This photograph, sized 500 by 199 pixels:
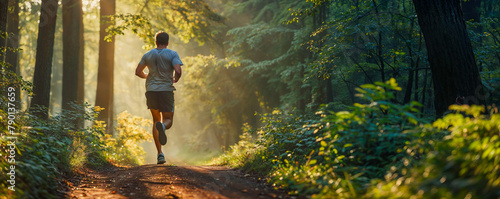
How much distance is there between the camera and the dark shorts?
719 centimetres

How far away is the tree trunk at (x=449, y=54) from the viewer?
5.05 m

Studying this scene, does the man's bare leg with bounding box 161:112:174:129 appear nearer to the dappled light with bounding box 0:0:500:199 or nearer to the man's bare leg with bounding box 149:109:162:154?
the dappled light with bounding box 0:0:500:199

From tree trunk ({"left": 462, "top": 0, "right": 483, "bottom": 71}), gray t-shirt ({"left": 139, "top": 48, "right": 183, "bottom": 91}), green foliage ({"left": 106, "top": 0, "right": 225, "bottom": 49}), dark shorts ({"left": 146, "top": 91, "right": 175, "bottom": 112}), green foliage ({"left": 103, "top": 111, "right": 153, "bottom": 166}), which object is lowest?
green foliage ({"left": 103, "top": 111, "right": 153, "bottom": 166})

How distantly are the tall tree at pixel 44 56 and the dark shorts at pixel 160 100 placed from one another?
2772 mm

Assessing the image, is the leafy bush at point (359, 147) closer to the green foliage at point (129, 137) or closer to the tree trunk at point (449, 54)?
the tree trunk at point (449, 54)

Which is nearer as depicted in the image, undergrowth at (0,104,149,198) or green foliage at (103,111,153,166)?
undergrowth at (0,104,149,198)

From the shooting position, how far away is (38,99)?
26.8 ft

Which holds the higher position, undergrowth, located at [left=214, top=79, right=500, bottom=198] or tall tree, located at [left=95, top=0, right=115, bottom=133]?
tall tree, located at [left=95, top=0, right=115, bottom=133]

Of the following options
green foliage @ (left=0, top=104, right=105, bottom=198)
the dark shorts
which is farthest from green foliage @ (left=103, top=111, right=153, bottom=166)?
the dark shorts

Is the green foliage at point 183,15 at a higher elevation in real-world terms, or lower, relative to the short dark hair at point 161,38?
higher

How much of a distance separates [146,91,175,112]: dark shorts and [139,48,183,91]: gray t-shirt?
81mm

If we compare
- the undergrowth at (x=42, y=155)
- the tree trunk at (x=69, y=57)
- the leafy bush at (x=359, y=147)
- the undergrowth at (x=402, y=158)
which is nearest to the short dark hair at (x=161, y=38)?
the undergrowth at (x=42, y=155)

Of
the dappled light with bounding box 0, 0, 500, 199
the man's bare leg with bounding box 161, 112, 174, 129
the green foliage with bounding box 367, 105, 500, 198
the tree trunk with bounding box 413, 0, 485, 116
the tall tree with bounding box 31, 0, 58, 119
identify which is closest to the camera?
the green foliage with bounding box 367, 105, 500, 198

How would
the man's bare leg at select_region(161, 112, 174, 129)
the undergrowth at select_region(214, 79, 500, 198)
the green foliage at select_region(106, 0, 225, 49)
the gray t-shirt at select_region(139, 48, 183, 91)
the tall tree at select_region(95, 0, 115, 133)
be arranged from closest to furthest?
the undergrowth at select_region(214, 79, 500, 198) < the gray t-shirt at select_region(139, 48, 183, 91) < the man's bare leg at select_region(161, 112, 174, 129) < the tall tree at select_region(95, 0, 115, 133) < the green foliage at select_region(106, 0, 225, 49)
